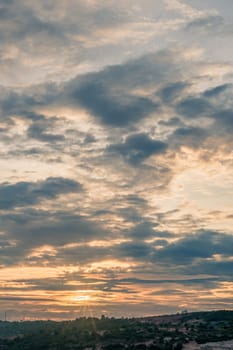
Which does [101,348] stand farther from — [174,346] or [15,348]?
[15,348]

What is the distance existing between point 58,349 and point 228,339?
4849 centimetres

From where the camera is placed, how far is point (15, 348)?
16712 centimetres

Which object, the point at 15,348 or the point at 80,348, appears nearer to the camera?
the point at 80,348

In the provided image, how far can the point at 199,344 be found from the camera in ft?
438

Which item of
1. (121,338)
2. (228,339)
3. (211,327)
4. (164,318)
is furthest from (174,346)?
(164,318)

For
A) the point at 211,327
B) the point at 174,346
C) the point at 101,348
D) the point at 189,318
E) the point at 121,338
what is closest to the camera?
the point at 174,346

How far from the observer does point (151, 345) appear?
137m

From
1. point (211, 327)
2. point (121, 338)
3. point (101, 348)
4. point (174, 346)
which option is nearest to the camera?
point (174, 346)

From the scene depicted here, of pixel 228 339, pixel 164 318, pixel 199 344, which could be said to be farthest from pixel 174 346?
pixel 164 318

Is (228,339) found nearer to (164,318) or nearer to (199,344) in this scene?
(199,344)

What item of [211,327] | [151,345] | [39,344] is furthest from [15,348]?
[211,327]

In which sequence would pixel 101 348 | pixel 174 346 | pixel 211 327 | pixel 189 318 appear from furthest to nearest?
pixel 189 318
pixel 211 327
pixel 101 348
pixel 174 346

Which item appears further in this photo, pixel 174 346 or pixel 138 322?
pixel 138 322

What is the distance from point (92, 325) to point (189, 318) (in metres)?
36.6
